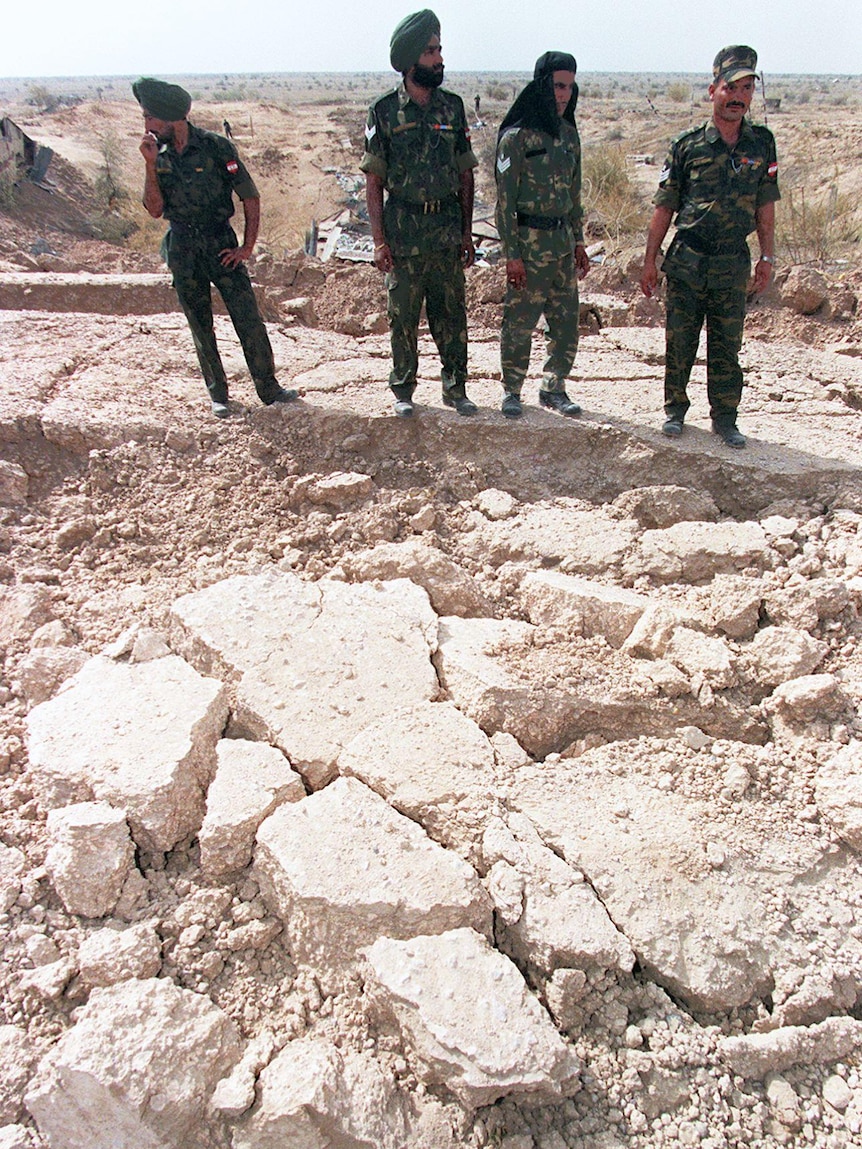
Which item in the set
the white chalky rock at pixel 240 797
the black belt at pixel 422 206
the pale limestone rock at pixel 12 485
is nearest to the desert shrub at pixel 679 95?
the black belt at pixel 422 206

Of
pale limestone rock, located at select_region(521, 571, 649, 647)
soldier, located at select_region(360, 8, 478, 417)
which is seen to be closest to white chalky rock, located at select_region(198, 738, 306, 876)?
pale limestone rock, located at select_region(521, 571, 649, 647)

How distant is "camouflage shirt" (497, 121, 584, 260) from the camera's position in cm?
→ 286

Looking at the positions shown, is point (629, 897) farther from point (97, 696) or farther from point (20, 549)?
point (20, 549)

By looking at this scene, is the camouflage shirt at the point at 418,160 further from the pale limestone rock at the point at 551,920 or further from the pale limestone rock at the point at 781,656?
the pale limestone rock at the point at 551,920

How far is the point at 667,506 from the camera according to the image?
8.90ft

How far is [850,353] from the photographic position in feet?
13.2

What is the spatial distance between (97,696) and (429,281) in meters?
2.17

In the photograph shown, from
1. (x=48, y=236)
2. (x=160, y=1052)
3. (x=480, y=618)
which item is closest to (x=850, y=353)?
(x=480, y=618)

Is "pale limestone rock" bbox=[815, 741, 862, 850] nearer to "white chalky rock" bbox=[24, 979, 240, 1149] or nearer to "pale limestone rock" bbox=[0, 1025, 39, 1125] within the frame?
"white chalky rock" bbox=[24, 979, 240, 1149]

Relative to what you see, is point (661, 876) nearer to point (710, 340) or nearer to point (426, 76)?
point (710, 340)

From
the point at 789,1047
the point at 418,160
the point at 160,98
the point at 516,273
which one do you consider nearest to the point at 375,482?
the point at 516,273

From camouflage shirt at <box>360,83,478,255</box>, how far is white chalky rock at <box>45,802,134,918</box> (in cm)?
244

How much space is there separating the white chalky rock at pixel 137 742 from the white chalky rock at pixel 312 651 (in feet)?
0.37

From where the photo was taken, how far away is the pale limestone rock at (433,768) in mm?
1727
